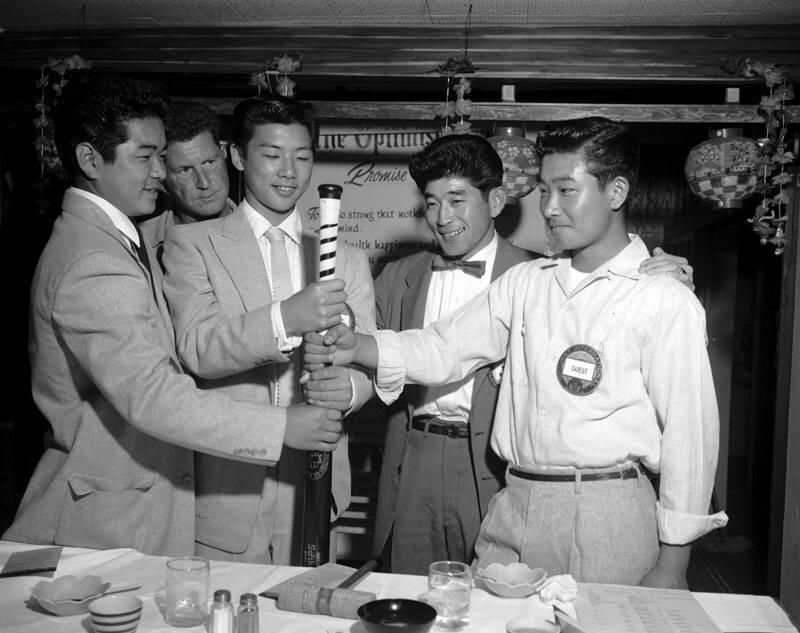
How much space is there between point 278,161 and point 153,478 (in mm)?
1137

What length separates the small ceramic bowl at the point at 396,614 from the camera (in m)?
1.54

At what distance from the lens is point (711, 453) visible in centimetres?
226

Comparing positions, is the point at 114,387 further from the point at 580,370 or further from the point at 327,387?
the point at 580,370

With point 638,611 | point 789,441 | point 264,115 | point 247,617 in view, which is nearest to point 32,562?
point 247,617

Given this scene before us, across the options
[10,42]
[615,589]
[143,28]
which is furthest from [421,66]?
[615,589]

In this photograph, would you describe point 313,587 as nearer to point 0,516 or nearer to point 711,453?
point 711,453

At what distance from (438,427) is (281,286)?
3.00 feet

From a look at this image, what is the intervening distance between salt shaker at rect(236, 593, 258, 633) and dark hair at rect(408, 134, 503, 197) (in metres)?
2.25

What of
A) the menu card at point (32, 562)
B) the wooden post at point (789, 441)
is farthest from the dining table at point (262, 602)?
the wooden post at point (789, 441)

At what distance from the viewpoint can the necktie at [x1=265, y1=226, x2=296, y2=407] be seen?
107 inches

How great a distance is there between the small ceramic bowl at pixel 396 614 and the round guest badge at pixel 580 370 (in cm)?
89

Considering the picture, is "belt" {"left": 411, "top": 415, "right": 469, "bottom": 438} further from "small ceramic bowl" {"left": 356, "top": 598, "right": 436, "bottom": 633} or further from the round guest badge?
"small ceramic bowl" {"left": 356, "top": 598, "right": 436, "bottom": 633}

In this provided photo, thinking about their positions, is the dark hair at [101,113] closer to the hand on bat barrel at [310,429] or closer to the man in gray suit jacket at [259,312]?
the man in gray suit jacket at [259,312]

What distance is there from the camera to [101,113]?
96.0 inches
